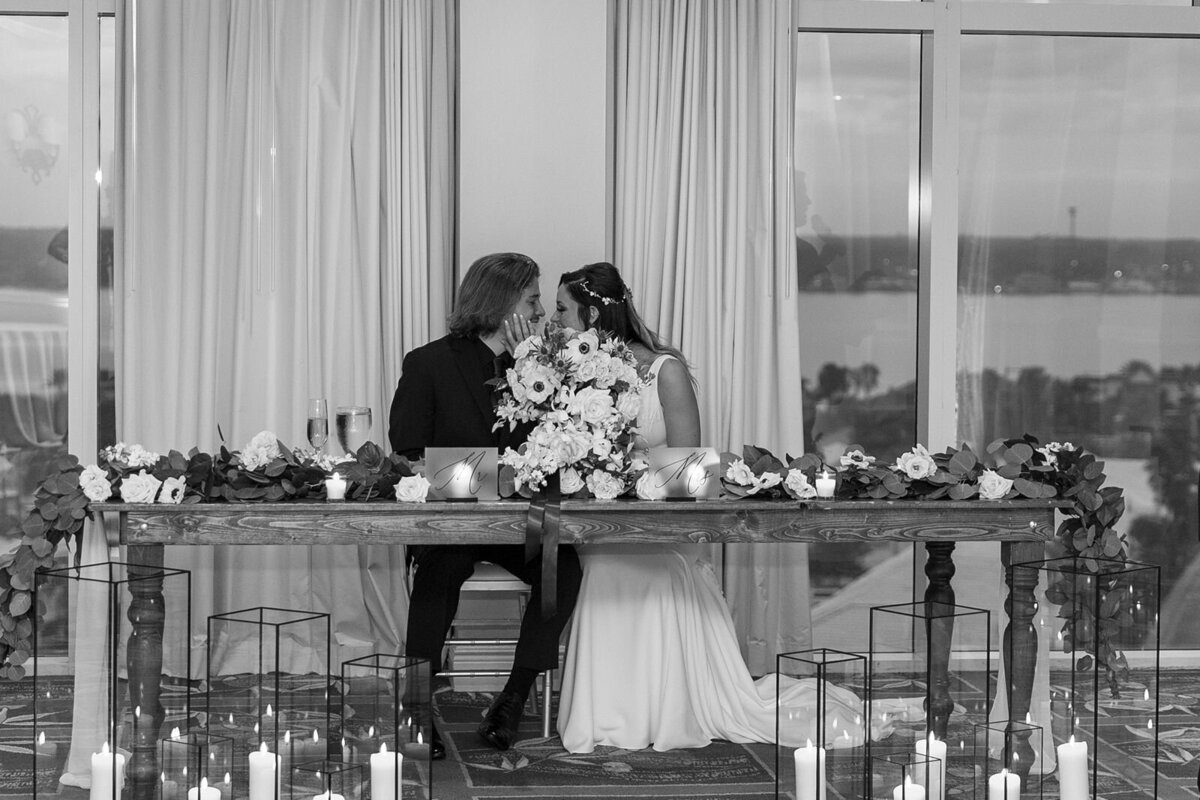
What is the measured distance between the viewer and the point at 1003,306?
4.84m

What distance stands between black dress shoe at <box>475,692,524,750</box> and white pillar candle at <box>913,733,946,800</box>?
1.44m

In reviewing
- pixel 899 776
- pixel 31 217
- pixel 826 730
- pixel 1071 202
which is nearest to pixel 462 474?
pixel 826 730

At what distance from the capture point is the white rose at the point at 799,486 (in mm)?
3086

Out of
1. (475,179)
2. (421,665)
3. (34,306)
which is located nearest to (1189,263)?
(475,179)

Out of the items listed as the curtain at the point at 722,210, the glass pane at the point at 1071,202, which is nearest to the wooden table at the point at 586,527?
the curtain at the point at 722,210

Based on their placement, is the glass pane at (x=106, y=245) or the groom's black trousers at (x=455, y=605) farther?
the glass pane at (x=106, y=245)

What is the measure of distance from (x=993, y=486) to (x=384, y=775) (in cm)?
164

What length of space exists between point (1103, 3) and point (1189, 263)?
3.29ft

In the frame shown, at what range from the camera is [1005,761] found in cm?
246

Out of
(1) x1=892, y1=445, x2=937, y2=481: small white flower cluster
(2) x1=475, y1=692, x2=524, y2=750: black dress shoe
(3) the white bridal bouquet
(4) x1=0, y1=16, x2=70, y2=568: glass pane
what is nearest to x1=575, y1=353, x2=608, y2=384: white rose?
(3) the white bridal bouquet

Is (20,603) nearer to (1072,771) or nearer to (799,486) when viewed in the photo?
(799,486)

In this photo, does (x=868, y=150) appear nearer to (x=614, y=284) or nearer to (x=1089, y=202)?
(x=1089, y=202)

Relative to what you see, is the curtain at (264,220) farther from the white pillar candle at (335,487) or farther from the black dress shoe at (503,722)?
the white pillar candle at (335,487)

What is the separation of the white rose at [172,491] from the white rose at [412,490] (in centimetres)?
49
